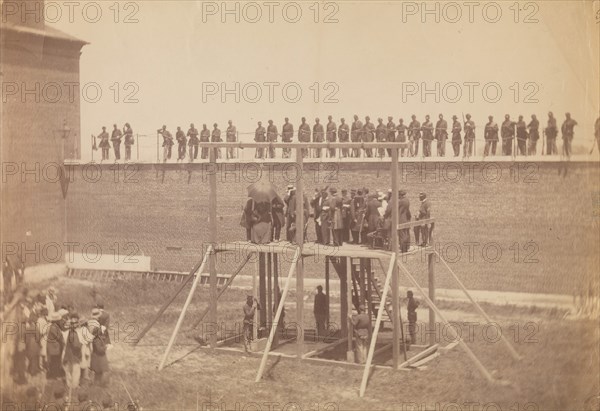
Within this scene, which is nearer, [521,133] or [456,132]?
[521,133]

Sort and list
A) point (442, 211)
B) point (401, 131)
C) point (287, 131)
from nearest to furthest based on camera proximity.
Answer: point (287, 131) < point (401, 131) < point (442, 211)

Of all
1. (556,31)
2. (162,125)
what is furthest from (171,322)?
(556,31)

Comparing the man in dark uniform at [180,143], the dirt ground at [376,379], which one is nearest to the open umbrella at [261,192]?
the dirt ground at [376,379]

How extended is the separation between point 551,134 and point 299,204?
606cm

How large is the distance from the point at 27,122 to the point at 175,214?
18.3 feet

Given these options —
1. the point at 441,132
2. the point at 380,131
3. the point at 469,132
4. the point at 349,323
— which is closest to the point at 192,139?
the point at 380,131

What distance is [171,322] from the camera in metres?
18.0

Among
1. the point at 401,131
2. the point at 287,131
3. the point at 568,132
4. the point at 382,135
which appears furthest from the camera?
the point at 382,135

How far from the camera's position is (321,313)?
1627 cm

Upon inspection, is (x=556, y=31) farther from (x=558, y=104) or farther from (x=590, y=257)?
(x=590, y=257)

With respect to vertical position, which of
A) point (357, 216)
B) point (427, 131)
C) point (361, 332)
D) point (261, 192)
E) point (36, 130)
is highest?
point (36, 130)

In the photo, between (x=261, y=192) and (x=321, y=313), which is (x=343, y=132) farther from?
(x=321, y=313)

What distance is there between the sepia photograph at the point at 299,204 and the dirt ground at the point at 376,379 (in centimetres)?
5

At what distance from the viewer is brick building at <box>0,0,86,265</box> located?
16109 mm
